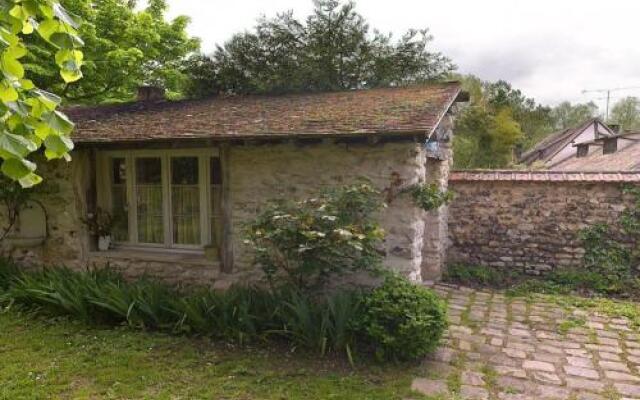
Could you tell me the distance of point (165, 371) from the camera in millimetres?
4324

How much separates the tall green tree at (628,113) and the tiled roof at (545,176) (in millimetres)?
43259

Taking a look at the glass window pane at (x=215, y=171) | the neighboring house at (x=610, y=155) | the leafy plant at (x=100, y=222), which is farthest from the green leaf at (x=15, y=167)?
the neighboring house at (x=610, y=155)

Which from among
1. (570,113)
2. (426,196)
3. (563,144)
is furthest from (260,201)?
(570,113)

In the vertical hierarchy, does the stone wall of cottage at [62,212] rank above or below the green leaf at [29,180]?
below

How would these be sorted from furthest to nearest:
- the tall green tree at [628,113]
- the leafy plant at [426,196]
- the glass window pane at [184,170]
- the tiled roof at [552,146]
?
1. the tall green tree at [628,113]
2. the tiled roof at [552,146]
3. the glass window pane at [184,170]
4. the leafy plant at [426,196]

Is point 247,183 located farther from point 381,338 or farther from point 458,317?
point 458,317

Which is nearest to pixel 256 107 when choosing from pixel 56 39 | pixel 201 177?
pixel 201 177

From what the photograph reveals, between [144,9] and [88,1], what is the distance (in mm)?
3284

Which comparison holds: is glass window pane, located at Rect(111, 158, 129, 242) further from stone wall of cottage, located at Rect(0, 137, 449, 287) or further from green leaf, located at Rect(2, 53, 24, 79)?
green leaf, located at Rect(2, 53, 24, 79)

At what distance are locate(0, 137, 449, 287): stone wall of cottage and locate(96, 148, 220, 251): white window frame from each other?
0.26 metres

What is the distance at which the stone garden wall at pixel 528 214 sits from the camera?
7539 mm

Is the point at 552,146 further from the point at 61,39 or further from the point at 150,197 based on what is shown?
the point at 61,39

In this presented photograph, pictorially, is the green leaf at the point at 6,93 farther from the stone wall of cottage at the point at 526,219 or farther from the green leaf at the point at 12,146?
the stone wall of cottage at the point at 526,219

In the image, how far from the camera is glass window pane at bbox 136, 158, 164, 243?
22.5ft
